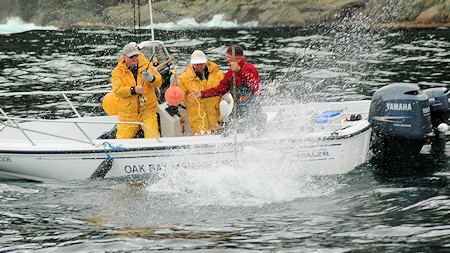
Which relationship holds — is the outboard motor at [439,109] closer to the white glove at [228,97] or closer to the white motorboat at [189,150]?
the white motorboat at [189,150]

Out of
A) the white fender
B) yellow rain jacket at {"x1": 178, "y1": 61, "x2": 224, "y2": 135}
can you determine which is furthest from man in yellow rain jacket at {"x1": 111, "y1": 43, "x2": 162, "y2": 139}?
the white fender

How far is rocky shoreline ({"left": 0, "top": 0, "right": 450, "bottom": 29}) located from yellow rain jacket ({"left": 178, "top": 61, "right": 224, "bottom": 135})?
711 inches

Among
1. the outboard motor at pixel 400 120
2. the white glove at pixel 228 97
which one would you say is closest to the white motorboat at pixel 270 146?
the outboard motor at pixel 400 120

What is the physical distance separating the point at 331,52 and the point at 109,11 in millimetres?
16960

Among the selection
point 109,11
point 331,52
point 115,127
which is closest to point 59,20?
point 109,11

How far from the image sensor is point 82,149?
9047 mm

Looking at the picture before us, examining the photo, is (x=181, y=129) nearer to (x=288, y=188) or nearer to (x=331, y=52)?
(x=288, y=188)

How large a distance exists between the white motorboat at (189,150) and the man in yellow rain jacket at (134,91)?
0.29 m

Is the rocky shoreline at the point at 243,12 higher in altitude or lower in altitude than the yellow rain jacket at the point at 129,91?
lower

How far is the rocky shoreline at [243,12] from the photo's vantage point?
26.9 metres

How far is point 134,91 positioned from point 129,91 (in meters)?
0.07

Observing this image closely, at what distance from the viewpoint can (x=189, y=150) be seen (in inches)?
349

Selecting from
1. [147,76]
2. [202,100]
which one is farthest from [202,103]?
[147,76]

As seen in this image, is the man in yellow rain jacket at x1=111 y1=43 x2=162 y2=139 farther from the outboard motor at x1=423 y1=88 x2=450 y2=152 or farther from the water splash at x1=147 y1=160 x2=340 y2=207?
the outboard motor at x1=423 y1=88 x2=450 y2=152
